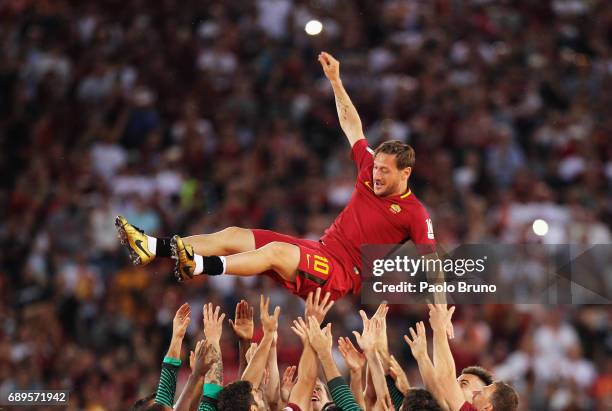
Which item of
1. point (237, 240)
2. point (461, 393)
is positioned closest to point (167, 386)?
point (237, 240)

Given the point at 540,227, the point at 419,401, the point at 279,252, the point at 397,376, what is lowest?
the point at 419,401

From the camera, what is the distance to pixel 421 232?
8047mm

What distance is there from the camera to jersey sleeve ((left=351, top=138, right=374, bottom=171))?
8.45 metres

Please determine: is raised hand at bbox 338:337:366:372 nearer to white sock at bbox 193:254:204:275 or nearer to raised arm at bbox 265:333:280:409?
raised arm at bbox 265:333:280:409

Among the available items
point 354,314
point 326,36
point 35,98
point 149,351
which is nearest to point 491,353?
point 354,314

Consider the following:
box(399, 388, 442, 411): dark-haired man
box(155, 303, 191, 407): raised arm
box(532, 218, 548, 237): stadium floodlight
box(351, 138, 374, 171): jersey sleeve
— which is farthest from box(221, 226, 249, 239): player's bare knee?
box(532, 218, 548, 237): stadium floodlight

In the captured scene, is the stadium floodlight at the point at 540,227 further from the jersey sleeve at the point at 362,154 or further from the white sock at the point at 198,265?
the white sock at the point at 198,265

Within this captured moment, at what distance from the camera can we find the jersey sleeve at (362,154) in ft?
27.7

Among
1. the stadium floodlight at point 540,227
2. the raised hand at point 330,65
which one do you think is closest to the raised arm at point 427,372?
the raised hand at point 330,65

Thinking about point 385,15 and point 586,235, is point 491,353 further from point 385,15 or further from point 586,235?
point 385,15

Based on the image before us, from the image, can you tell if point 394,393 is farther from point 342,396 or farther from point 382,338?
point 342,396

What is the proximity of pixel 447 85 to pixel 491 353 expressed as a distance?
451cm

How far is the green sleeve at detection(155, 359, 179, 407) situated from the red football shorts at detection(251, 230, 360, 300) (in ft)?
4.02

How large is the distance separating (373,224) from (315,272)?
63 centimetres
